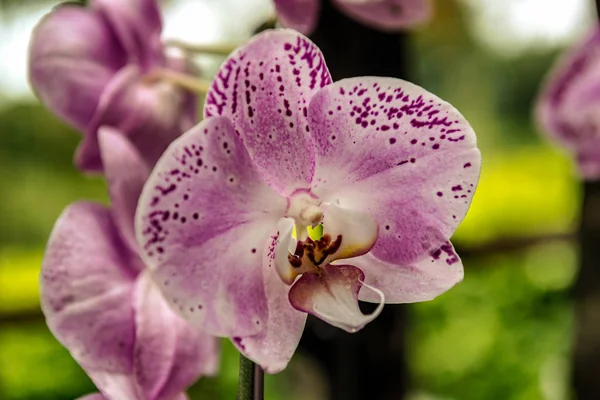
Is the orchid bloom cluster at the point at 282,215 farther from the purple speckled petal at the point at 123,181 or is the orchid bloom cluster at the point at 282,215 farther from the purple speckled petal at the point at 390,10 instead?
the purple speckled petal at the point at 390,10

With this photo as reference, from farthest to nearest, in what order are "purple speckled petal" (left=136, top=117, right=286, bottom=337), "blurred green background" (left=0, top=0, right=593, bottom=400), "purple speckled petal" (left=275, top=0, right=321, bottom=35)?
"blurred green background" (left=0, top=0, right=593, bottom=400) → "purple speckled petal" (left=275, top=0, right=321, bottom=35) → "purple speckled petal" (left=136, top=117, right=286, bottom=337)

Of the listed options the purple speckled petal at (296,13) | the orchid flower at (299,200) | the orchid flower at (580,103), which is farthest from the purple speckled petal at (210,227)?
the orchid flower at (580,103)

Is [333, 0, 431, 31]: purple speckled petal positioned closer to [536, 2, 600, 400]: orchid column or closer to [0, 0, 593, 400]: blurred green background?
[0, 0, 593, 400]: blurred green background

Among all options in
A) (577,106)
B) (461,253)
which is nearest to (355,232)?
(577,106)

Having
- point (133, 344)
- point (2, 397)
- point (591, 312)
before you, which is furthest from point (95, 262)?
point (2, 397)

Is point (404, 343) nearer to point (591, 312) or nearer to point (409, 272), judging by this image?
point (591, 312)

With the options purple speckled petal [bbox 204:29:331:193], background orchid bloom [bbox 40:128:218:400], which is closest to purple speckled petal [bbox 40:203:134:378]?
background orchid bloom [bbox 40:128:218:400]
